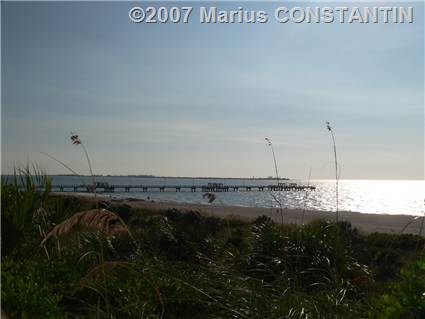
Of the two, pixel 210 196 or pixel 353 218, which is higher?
pixel 210 196

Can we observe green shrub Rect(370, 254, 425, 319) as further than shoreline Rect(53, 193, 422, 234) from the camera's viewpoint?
No

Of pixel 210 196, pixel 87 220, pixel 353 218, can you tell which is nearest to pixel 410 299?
pixel 87 220

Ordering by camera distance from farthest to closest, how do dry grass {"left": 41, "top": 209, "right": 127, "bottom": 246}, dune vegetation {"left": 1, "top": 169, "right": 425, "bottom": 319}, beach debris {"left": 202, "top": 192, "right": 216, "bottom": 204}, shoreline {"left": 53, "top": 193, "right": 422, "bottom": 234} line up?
1. shoreline {"left": 53, "top": 193, "right": 422, "bottom": 234}
2. beach debris {"left": 202, "top": 192, "right": 216, "bottom": 204}
3. dune vegetation {"left": 1, "top": 169, "right": 425, "bottom": 319}
4. dry grass {"left": 41, "top": 209, "right": 127, "bottom": 246}

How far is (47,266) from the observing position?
5242 mm

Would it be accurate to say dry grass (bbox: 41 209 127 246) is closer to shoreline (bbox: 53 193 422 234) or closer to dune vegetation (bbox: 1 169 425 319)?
dune vegetation (bbox: 1 169 425 319)

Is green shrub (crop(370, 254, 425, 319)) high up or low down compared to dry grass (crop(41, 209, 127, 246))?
down

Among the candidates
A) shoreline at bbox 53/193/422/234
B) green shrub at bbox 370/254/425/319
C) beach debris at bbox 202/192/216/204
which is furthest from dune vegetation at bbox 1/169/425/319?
shoreline at bbox 53/193/422/234

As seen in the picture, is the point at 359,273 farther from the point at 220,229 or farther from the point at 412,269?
the point at 220,229

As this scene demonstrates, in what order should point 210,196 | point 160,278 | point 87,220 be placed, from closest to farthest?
point 87,220
point 160,278
point 210,196

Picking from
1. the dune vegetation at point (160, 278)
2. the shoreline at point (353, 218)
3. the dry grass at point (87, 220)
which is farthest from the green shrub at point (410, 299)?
the shoreline at point (353, 218)

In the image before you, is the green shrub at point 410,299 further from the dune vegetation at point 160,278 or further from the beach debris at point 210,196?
the beach debris at point 210,196

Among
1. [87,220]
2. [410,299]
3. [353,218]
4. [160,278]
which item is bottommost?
[353,218]

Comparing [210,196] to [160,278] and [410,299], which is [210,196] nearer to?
[160,278]

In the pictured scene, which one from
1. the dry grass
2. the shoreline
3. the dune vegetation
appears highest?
the dry grass
